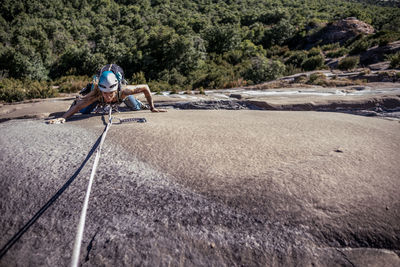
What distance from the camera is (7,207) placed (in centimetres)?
129

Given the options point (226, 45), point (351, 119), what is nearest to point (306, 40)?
point (226, 45)

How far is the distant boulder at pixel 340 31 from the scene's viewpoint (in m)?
20.5

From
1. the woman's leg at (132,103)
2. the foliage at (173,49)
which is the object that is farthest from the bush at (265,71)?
the woman's leg at (132,103)

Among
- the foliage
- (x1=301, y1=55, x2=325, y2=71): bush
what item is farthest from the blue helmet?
(x1=301, y1=55, x2=325, y2=71): bush

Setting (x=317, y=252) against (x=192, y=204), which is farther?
(x=192, y=204)

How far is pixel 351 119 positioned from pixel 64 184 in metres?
3.58

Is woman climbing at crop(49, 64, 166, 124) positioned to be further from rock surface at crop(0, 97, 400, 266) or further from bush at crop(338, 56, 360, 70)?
bush at crop(338, 56, 360, 70)

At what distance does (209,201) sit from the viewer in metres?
1.23

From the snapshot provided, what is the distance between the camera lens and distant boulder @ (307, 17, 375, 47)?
20.5 m

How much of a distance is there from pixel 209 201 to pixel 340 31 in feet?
93.0

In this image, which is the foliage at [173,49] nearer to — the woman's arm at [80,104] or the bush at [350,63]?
the bush at [350,63]

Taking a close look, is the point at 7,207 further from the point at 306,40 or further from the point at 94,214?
the point at 306,40

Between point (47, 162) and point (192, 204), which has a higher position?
point (47, 162)

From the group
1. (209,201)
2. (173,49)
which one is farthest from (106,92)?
(173,49)
